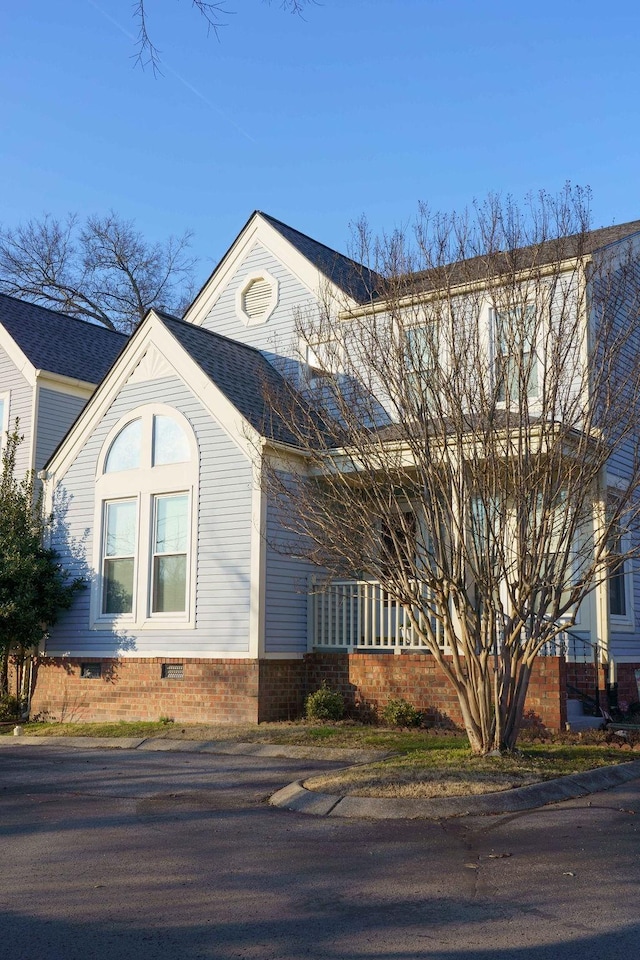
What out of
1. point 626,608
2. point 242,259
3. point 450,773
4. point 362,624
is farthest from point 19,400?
point 450,773

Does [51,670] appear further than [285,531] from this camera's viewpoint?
Yes

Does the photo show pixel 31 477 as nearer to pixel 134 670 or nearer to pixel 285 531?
pixel 134 670

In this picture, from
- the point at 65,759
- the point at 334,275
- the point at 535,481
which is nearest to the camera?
the point at 535,481

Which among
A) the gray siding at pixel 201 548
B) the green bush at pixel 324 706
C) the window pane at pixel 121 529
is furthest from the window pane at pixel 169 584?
the green bush at pixel 324 706

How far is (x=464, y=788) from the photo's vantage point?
9.17 meters

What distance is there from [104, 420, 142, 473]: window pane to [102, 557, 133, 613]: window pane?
64.8 inches

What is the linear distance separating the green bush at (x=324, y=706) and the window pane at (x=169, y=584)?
2795mm

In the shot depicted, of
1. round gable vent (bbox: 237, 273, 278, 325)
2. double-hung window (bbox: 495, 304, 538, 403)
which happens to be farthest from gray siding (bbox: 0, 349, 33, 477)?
double-hung window (bbox: 495, 304, 538, 403)

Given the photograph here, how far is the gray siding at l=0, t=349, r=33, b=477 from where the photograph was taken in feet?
67.5

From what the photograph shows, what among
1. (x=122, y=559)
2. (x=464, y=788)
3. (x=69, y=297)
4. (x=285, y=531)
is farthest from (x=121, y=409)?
(x=69, y=297)

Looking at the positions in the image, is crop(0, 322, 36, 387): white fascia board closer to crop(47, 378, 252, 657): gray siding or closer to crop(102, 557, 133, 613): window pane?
crop(47, 378, 252, 657): gray siding

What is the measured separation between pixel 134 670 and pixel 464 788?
8.36 meters

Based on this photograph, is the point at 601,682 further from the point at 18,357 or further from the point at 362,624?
the point at 18,357

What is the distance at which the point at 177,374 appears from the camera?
1659cm
